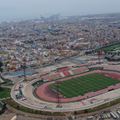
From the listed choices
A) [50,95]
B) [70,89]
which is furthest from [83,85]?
[50,95]

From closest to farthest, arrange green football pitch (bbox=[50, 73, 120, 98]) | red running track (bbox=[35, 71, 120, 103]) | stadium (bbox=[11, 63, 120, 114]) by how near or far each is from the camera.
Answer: stadium (bbox=[11, 63, 120, 114]), red running track (bbox=[35, 71, 120, 103]), green football pitch (bbox=[50, 73, 120, 98])

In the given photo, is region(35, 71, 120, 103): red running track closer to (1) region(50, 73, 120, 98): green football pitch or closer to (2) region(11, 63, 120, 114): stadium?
(2) region(11, 63, 120, 114): stadium

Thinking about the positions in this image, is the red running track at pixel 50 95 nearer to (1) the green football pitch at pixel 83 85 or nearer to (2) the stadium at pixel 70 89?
(2) the stadium at pixel 70 89

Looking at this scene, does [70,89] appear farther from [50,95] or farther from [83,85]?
[50,95]

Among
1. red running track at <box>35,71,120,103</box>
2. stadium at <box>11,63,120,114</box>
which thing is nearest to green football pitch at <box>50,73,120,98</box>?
stadium at <box>11,63,120,114</box>

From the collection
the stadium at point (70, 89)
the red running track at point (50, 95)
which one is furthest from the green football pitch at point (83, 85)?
the red running track at point (50, 95)

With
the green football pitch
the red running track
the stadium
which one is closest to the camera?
the stadium

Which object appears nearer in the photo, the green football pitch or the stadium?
the stadium
